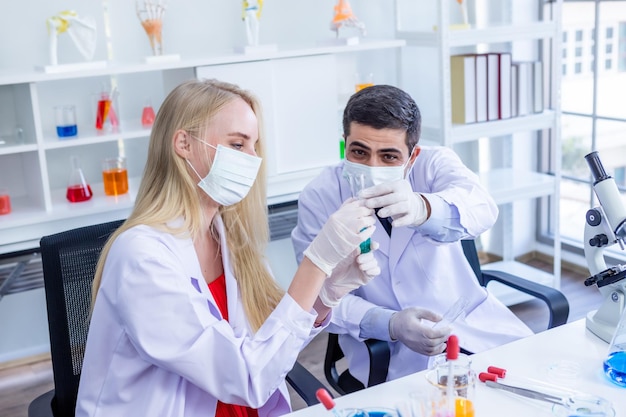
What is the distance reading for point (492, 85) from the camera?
3391 millimetres

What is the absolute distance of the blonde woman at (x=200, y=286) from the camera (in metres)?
1.43

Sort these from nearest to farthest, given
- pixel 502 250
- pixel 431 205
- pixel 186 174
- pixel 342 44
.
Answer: pixel 186 174, pixel 431 205, pixel 342 44, pixel 502 250

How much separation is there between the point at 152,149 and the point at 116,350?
1.44ft

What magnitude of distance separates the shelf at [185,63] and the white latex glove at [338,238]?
1501 mm

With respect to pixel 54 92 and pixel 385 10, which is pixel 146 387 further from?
pixel 385 10

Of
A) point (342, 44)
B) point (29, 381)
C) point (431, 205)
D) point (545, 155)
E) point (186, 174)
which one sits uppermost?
point (342, 44)

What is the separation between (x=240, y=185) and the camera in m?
1.71

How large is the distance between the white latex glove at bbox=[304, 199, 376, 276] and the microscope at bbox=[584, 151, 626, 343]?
517 mm

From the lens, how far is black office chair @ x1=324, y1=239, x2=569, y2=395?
1.83 m

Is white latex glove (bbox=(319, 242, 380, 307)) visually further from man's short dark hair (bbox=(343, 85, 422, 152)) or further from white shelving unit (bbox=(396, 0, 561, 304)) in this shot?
white shelving unit (bbox=(396, 0, 561, 304))

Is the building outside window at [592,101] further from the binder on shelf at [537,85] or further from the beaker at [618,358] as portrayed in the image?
the beaker at [618,358]

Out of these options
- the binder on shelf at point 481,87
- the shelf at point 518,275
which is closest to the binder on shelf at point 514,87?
the binder on shelf at point 481,87

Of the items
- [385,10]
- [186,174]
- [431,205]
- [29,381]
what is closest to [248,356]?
[186,174]

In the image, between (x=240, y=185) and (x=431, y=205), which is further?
(x=431, y=205)
